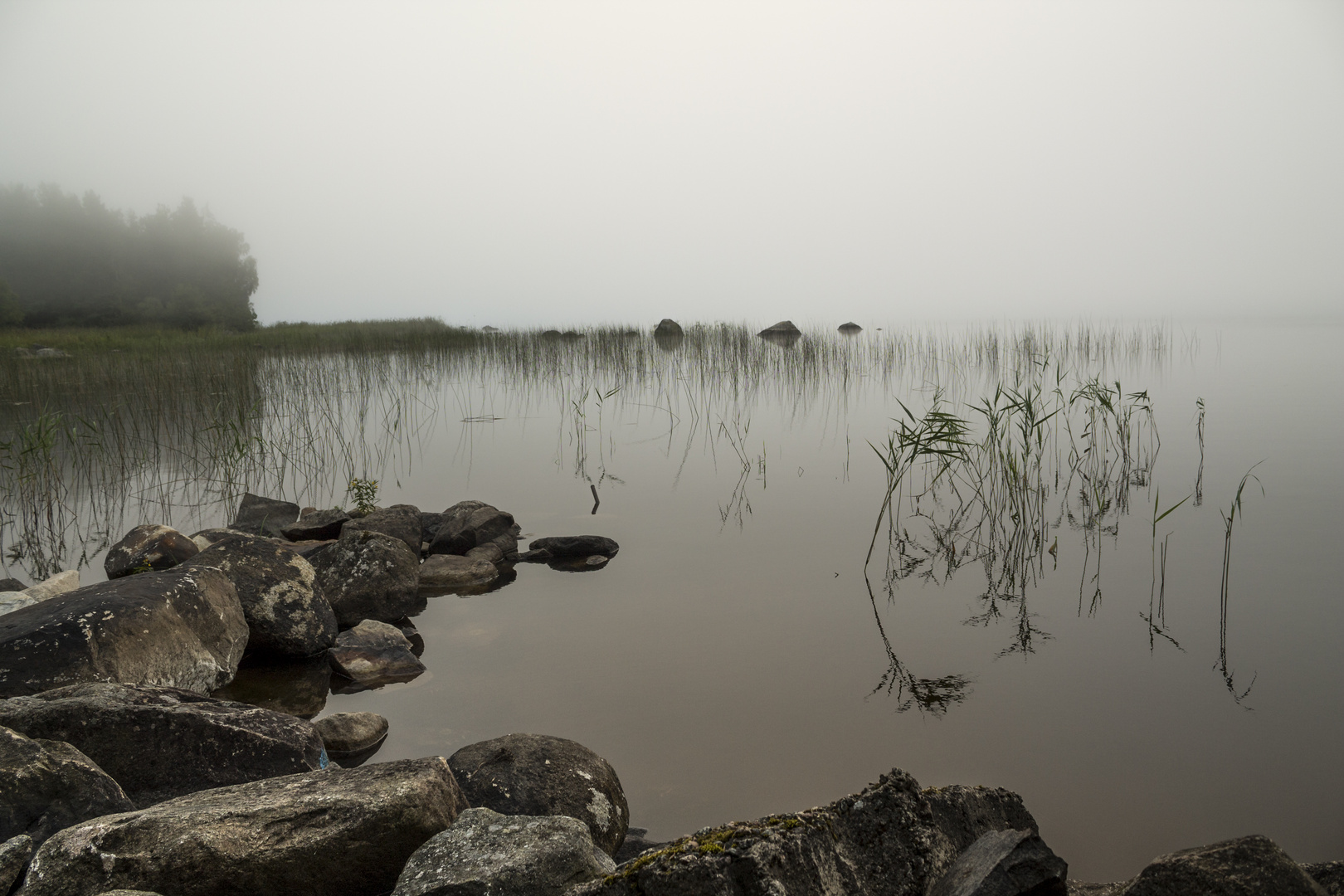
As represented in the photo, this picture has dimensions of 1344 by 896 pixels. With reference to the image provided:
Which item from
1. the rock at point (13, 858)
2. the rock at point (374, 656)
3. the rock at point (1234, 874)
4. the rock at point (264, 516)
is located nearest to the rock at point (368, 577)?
the rock at point (374, 656)

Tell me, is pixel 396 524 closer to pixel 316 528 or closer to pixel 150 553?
pixel 316 528

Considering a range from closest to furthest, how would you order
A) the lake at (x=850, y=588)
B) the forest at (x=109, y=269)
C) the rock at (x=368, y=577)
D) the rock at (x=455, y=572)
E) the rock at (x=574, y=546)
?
the lake at (x=850, y=588)
the rock at (x=368, y=577)
the rock at (x=455, y=572)
the rock at (x=574, y=546)
the forest at (x=109, y=269)

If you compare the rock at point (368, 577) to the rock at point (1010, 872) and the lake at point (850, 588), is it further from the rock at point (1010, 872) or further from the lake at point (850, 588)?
the rock at point (1010, 872)

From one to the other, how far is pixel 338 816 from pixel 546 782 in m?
0.67

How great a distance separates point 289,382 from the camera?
11.3m

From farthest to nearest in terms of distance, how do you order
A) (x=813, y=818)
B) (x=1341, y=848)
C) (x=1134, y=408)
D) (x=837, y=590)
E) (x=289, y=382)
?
(x=289, y=382), (x=1134, y=408), (x=837, y=590), (x=1341, y=848), (x=813, y=818)

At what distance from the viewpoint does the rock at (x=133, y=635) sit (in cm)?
269

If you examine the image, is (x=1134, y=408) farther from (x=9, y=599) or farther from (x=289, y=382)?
(x=289, y=382)

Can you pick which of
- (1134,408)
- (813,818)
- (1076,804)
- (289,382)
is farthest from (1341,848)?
(289,382)

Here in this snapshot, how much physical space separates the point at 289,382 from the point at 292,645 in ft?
28.5

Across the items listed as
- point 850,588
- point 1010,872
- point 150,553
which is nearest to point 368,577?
point 150,553

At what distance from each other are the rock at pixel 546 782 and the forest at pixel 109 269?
41.2 metres

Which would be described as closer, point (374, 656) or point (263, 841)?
point (263, 841)

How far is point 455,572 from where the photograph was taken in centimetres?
475
